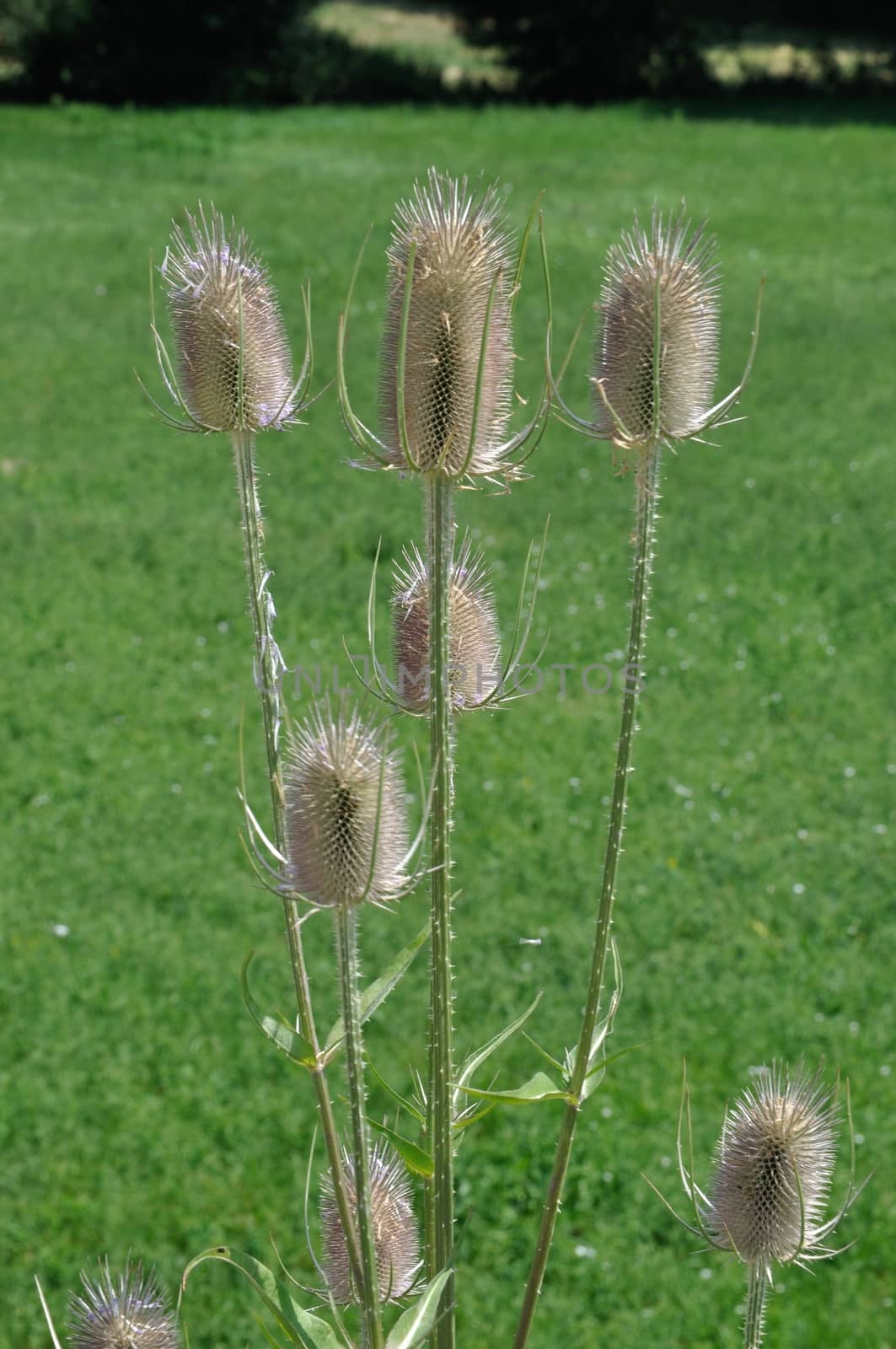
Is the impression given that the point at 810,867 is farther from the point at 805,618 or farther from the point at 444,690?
the point at 444,690

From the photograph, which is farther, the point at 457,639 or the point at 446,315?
the point at 457,639

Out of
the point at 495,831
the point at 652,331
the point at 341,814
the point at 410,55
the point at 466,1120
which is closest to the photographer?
the point at 341,814

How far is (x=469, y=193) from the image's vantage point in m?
1.25

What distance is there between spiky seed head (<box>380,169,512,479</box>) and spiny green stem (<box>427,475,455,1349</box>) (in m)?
0.04

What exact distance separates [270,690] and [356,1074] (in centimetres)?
37

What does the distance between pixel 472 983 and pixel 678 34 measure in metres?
19.1

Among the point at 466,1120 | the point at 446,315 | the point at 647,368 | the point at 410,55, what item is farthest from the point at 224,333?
the point at 410,55

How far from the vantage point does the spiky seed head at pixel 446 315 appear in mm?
1171

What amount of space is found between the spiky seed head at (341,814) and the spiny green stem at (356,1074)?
0.03 meters

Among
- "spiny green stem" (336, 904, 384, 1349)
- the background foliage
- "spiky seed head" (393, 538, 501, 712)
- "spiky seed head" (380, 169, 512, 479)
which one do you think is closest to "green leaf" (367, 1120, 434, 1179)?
"spiny green stem" (336, 904, 384, 1349)

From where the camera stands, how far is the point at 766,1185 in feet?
4.34

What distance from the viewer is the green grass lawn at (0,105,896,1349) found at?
372 cm

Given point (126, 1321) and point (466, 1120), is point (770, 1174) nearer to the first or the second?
point (466, 1120)

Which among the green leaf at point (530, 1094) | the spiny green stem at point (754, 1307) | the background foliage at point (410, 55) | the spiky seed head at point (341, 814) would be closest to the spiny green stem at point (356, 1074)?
the spiky seed head at point (341, 814)
